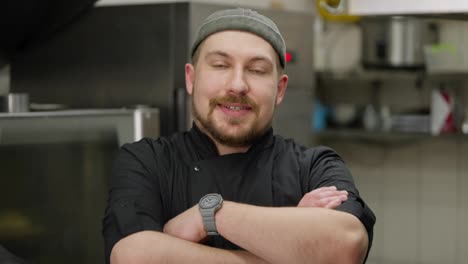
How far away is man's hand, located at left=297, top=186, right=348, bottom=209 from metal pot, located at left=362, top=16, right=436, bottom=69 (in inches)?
108

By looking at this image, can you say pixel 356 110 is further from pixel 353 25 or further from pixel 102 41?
pixel 102 41

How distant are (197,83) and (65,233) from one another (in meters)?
0.72

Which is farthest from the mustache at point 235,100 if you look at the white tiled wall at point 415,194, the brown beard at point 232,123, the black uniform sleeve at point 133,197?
the white tiled wall at point 415,194

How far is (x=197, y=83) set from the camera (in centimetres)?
181

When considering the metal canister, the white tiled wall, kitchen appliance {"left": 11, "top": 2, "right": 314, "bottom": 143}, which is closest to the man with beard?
the metal canister

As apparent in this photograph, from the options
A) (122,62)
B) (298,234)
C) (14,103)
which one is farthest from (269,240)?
(122,62)

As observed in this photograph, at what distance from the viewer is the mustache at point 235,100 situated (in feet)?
5.69

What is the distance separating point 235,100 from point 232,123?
0.06 metres

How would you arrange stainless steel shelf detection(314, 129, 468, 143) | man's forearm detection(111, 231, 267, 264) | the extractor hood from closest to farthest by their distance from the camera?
the extractor hood < man's forearm detection(111, 231, 267, 264) < stainless steel shelf detection(314, 129, 468, 143)

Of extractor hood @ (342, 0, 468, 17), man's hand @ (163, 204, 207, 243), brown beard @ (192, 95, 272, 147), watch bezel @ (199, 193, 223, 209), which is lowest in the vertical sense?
man's hand @ (163, 204, 207, 243)

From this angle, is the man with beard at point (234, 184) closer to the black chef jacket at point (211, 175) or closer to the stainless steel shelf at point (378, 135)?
the black chef jacket at point (211, 175)

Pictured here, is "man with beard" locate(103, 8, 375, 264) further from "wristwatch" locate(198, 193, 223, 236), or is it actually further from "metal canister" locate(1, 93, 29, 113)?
"metal canister" locate(1, 93, 29, 113)

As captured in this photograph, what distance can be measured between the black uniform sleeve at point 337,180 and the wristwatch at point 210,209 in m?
0.27

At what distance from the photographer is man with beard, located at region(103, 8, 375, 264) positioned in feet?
5.23
